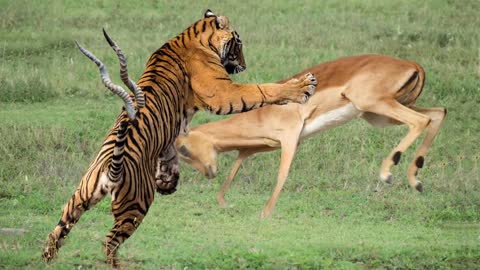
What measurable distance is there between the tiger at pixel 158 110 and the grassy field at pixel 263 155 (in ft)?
1.64

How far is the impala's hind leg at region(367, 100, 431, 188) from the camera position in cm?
870

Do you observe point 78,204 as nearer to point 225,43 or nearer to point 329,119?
point 225,43

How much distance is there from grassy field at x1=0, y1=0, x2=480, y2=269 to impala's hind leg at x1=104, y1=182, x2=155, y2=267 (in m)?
0.38

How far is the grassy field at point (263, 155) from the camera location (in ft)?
24.1

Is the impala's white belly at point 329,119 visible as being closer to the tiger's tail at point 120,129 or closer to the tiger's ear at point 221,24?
the tiger's ear at point 221,24

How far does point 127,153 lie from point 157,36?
24.7 ft

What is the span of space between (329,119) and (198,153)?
1014 millimetres

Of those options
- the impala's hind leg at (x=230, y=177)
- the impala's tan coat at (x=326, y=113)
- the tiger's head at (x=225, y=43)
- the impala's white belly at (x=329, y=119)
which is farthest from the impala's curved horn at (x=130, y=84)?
the impala's white belly at (x=329, y=119)

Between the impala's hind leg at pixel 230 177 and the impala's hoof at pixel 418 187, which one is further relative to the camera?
the impala's hind leg at pixel 230 177

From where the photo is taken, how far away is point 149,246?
7.42 m

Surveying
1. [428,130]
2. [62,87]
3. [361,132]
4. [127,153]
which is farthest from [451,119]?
[127,153]

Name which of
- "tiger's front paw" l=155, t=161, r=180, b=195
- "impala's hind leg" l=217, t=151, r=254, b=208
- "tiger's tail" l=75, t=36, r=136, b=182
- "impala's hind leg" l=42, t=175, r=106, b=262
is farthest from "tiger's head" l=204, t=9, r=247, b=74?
"impala's hind leg" l=217, t=151, r=254, b=208

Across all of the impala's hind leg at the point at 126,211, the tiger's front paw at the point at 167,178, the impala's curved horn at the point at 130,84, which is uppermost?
A: the impala's curved horn at the point at 130,84

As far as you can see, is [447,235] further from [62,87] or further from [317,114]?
[62,87]
